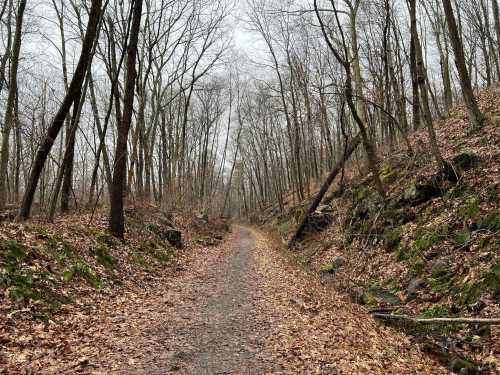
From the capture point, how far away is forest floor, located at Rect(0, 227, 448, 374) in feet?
16.0

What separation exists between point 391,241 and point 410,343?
488 cm

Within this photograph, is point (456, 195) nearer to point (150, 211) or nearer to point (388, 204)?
point (388, 204)

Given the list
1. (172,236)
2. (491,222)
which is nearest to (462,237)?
(491,222)

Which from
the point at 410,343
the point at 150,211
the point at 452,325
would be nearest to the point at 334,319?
the point at 410,343

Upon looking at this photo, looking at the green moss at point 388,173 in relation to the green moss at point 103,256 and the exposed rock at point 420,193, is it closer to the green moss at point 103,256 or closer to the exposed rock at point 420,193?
the exposed rock at point 420,193

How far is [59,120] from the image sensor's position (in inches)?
398

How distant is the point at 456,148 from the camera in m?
11.6

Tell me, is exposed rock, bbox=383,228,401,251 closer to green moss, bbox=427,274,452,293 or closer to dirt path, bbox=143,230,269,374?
green moss, bbox=427,274,452,293

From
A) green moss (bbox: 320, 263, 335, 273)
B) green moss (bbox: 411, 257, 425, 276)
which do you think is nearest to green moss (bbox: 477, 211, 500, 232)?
green moss (bbox: 411, 257, 425, 276)

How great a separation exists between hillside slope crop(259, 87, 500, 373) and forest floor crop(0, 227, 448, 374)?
2.85 feet

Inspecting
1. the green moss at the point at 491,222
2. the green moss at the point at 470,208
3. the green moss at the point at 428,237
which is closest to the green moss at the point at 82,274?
the green moss at the point at 428,237

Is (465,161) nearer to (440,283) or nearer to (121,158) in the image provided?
(440,283)

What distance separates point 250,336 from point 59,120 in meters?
7.97

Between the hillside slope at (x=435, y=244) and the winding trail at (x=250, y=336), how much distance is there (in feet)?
2.84
